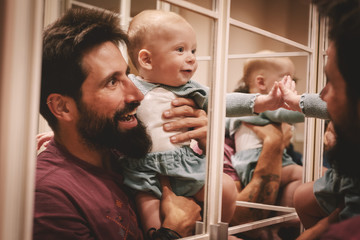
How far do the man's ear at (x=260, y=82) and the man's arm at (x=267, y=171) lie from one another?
0.18 m

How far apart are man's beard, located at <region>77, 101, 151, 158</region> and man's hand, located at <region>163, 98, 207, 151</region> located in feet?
0.32

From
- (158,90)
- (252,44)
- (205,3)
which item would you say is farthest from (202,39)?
(252,44)

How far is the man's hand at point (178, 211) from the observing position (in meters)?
1.27

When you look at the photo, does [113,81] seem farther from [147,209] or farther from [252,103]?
[252,103]

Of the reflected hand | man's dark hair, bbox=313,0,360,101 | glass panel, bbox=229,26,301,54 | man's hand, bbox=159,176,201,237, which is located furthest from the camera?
the reflected hand

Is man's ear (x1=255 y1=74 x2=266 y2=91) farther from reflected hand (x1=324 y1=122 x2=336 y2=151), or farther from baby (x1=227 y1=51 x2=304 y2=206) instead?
reflected hand (x1=324 y1=122 x2=336 y2=151)

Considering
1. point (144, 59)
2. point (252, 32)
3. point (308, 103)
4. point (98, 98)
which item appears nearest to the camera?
point (98, 98)

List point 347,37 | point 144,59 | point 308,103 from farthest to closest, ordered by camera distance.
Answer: point 308,103 < point 144,59 < point 347,37

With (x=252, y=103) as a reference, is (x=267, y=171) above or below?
below

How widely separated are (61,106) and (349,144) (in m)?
0.72

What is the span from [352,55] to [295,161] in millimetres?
1165

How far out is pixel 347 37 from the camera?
2.94ft

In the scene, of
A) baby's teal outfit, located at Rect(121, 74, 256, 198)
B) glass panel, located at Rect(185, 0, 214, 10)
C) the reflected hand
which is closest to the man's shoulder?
baby's teal outfit, located at Rect(121, 74, 256, 198)

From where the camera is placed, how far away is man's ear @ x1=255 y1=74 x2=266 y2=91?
1861mm
